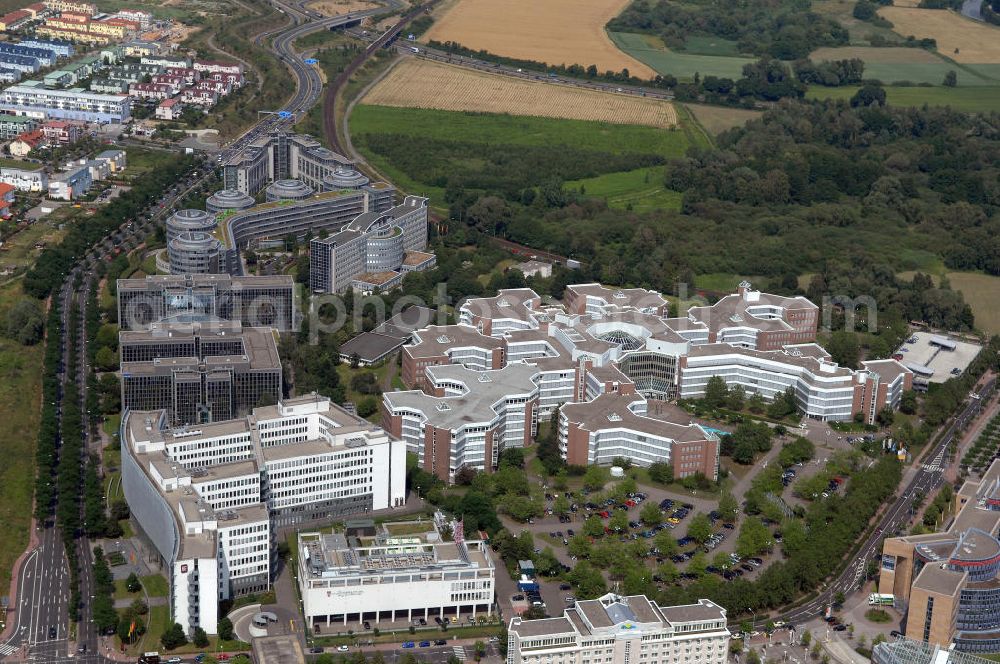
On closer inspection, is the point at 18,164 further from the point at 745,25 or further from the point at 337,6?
the point at 745,25

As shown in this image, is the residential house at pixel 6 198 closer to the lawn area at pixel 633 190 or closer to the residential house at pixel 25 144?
the residential house at pixel 25 144

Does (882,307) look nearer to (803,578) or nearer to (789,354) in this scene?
(789,354)

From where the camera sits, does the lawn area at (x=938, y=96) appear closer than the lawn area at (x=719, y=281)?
No

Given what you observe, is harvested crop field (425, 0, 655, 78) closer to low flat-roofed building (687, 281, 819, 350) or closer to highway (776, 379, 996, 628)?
low flat-roofed building (687, 281, 819, 350)

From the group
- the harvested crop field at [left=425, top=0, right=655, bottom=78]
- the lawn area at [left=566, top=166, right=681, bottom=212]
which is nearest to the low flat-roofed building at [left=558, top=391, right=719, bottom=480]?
the lawn area at [left=566, top=166, right=681, bottom=212]

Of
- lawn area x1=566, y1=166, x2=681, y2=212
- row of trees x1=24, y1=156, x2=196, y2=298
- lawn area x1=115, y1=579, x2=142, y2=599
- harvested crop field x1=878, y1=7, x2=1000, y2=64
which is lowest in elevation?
lawn area x1=566, y1=166, x2=681, y2=212

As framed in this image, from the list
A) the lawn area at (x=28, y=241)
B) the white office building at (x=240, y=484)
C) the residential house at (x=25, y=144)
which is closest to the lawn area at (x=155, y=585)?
the white office building at (x=240, y=484)
